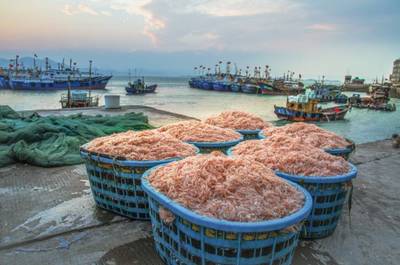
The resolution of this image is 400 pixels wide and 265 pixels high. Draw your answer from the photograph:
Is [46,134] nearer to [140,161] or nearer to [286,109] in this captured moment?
[140,161]

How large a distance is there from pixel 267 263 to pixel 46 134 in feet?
20.2

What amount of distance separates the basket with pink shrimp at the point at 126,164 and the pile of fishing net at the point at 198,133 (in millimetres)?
541

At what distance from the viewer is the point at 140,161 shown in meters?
3.07

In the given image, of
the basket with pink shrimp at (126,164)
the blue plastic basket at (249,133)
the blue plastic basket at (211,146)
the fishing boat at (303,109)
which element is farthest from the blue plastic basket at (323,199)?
the fishing boat at (303,109)

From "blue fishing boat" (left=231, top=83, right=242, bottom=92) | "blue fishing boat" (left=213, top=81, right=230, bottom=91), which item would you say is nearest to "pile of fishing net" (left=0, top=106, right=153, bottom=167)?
"blue fishing boat" (left=231, top=83, right=242, bottom=92)

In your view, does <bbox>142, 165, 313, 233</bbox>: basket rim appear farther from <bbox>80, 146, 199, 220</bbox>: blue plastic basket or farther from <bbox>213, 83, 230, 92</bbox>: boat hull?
<bbox>213, 83, 230, 92</bbox>: boat hull

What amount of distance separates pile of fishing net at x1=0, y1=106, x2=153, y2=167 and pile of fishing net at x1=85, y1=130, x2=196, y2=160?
224 centimetres

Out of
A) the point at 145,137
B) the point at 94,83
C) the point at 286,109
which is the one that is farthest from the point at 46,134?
the point at 94,83

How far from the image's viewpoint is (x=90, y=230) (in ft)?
10.3

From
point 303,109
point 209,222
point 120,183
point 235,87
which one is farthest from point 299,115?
point 235,87

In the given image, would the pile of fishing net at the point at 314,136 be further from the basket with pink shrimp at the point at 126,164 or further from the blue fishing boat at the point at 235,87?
the blue fishing boat at the point at 235,87

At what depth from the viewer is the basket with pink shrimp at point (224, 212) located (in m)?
1.93

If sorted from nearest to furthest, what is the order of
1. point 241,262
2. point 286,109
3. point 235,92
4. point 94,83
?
point 241,262 → point 286,109 → point 94,83 → point 235,92

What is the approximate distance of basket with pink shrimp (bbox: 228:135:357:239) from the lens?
2887mm
